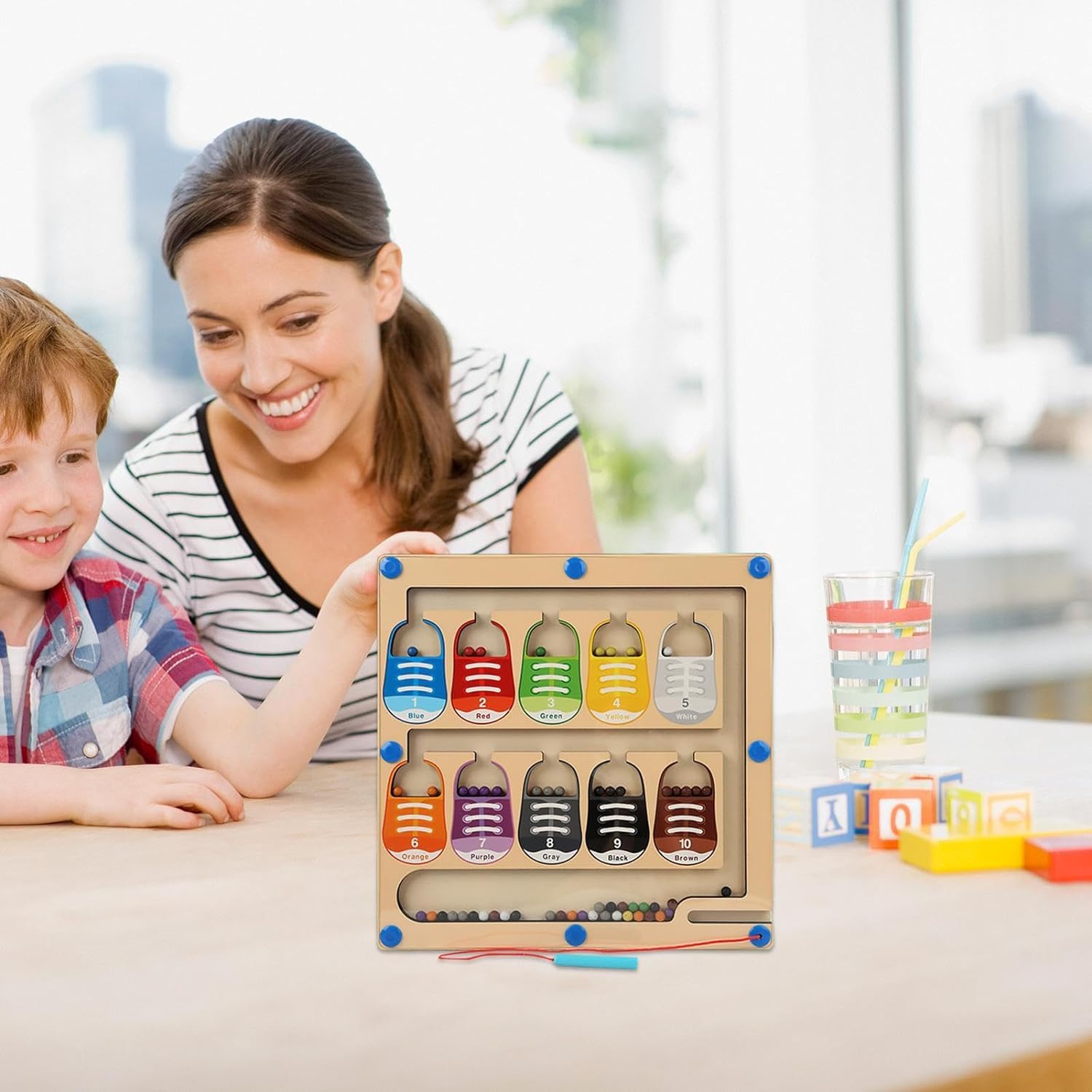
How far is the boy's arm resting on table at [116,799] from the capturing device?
90 centimetres

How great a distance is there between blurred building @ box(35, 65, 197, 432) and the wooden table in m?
2.22

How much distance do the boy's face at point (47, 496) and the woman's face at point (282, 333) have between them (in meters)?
0.21

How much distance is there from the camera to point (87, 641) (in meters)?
1.11

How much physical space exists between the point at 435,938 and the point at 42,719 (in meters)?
0.59

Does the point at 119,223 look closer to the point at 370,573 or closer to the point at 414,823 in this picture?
the point at 370,573

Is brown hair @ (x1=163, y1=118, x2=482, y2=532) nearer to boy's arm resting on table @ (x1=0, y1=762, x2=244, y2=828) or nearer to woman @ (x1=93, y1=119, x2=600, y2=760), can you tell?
woman @ (x1=93, y1=119, x2=600, y2=760)

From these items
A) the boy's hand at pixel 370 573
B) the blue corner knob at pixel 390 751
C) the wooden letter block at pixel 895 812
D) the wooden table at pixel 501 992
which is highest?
the boy's hand at pixel 370 573

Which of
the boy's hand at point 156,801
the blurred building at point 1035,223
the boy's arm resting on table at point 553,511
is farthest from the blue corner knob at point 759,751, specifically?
the blurred building at point 1035,223

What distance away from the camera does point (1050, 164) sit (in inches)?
128

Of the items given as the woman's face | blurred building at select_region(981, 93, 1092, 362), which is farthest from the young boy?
blurred building at select_region(981, 93, 1092, 362)

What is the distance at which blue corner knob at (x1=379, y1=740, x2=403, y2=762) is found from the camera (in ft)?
2.19

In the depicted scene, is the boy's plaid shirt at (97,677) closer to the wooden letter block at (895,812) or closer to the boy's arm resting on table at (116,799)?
the boy's arm resting on table at (116,799)

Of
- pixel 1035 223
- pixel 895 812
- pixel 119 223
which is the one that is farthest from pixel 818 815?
pixel 1035 223

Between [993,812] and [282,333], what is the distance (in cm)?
81
